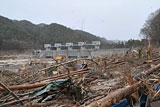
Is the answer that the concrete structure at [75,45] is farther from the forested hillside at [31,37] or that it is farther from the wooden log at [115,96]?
the wooden log at [115,96]

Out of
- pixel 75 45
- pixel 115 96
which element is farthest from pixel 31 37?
pixel 115 96

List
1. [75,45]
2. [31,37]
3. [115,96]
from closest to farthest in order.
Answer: [115,96] → [75,45] → [31,37]

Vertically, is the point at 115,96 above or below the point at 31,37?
below

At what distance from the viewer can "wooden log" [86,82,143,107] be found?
2.03 metres

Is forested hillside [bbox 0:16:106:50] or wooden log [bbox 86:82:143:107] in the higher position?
forested hillside [bbox 0:16:106:50]

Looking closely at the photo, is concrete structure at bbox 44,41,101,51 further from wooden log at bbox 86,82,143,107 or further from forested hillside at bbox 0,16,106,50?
wooden log at bbox 86,82,143,107

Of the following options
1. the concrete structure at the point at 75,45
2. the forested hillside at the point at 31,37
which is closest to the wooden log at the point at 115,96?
the concrete structure at the point at 75,45

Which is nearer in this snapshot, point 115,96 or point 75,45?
point 115,96

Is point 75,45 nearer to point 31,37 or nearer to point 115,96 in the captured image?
point 115,96

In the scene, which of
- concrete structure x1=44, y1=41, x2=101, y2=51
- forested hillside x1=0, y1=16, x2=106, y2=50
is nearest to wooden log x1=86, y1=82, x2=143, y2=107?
concrete structure x1=44, y1=41, x2=101, y2=51

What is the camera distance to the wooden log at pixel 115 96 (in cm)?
203

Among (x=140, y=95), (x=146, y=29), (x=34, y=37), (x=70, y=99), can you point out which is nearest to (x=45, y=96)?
(x=70, y=99)

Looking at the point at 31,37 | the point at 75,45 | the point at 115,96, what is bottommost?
the point at 115,96

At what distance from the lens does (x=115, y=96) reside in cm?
223
